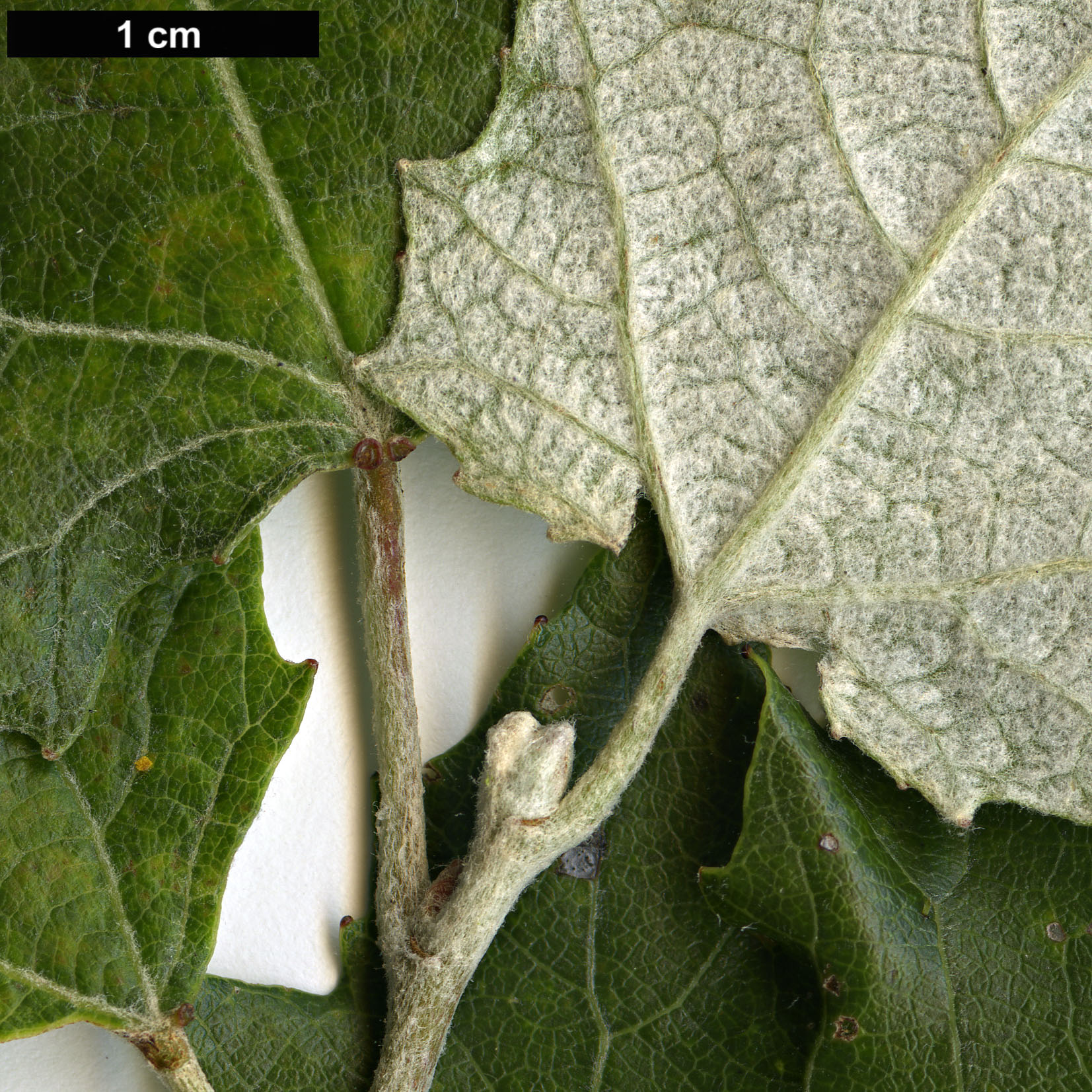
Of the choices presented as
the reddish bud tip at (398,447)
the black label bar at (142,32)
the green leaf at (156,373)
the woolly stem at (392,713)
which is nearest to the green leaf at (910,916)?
the woolly stem at (392,713)

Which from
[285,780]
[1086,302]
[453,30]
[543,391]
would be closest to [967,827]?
[1086,302]

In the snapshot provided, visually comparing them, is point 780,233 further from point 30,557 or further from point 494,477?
point 30,557

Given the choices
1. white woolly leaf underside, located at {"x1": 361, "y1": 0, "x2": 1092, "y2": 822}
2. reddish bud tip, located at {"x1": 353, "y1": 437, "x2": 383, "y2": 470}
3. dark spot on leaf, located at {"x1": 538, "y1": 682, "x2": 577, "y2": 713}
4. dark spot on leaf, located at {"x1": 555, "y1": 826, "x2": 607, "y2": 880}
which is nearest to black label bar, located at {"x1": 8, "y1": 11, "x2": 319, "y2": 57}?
white woolly leaf underside, located at {"x1": 361, "y1": 0, "x2": 1092, "y2": 822}

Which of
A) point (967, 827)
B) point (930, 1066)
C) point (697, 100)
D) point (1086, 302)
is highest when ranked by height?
point (697, 100)

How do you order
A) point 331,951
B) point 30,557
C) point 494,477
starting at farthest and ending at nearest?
1. point 331,951
2. point 494,477
3. point 30,557

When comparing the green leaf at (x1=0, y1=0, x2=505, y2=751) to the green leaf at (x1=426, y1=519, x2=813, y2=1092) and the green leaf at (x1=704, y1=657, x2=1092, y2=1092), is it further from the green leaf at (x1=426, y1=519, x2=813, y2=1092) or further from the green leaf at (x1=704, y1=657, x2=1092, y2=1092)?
the green leaf at (x1=704, y1=657, x2=1092, y2=1092)
